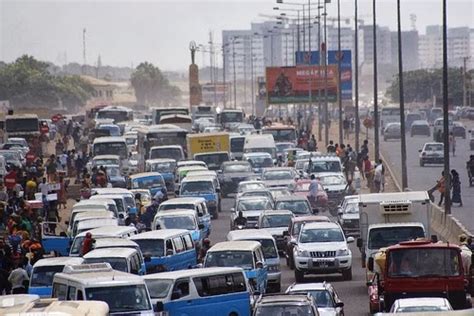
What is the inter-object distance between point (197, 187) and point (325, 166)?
25.0 ft

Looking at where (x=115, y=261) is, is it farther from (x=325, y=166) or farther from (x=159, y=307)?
(x=325, y=166)

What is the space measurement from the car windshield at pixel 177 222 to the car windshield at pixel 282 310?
16678mm

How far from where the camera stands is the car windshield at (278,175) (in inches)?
2274

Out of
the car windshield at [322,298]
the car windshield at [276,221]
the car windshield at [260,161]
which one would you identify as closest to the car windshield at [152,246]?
the car windshield at [276,221]

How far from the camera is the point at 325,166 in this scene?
6022 centimetres

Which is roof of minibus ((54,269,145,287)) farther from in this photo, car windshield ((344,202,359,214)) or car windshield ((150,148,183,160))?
car windshield ((150,148,183,160))

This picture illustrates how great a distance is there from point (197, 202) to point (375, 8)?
958 inches

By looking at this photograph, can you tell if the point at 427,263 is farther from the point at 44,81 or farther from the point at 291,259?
the point at 44,81

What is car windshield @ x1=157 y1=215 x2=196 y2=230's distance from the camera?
4131 centimetres

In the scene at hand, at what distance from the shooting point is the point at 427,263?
27.4 meters

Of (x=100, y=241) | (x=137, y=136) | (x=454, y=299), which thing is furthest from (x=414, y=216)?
(x=137, y=136)

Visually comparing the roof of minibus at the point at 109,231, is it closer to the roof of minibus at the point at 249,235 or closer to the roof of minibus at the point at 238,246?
the roof of minibus at the point at 249,235

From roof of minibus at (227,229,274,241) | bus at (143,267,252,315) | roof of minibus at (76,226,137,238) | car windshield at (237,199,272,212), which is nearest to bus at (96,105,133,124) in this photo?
car windshield at (237,199,272,212)

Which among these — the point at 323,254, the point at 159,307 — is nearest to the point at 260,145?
the point at 323,254
